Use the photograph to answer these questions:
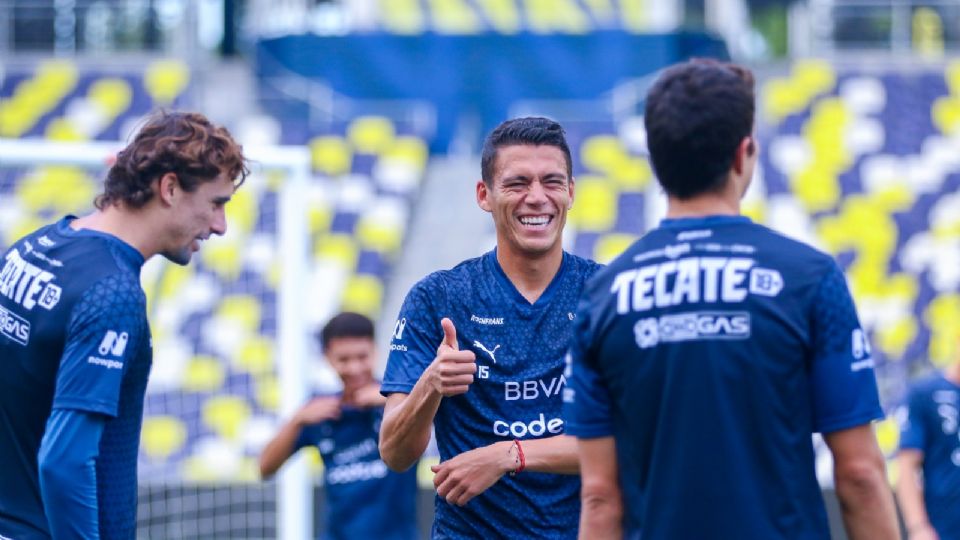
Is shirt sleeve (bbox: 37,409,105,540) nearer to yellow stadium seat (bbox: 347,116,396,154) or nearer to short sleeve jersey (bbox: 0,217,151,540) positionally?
short sleeve jersey (bbox: 0,217,151,540)

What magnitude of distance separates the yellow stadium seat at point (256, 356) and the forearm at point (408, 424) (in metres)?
10.5

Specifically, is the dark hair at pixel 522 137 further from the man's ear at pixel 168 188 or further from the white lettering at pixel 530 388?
the man's ear at pixel 168 188

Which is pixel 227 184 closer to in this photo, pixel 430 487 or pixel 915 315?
pixel 430 487

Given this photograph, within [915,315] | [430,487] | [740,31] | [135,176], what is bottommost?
[430,487]

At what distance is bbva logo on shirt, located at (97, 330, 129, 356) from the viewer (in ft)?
10.8

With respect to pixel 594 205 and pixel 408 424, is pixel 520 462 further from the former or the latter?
pixel 594 205

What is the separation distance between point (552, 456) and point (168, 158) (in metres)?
1.21

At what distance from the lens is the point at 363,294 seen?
15320mm

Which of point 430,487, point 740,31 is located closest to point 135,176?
point 430,487

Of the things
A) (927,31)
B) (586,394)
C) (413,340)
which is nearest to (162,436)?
(413,340)

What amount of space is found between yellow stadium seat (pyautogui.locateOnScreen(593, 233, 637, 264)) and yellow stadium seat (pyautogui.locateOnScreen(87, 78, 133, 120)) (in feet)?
21.3

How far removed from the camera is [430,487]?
1011cm

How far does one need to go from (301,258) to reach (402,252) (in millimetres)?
8384

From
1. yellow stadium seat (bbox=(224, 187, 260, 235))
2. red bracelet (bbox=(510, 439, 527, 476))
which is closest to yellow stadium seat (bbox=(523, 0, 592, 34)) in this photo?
yellow stadium seat (bbox=(224, 187, 260, 235))
